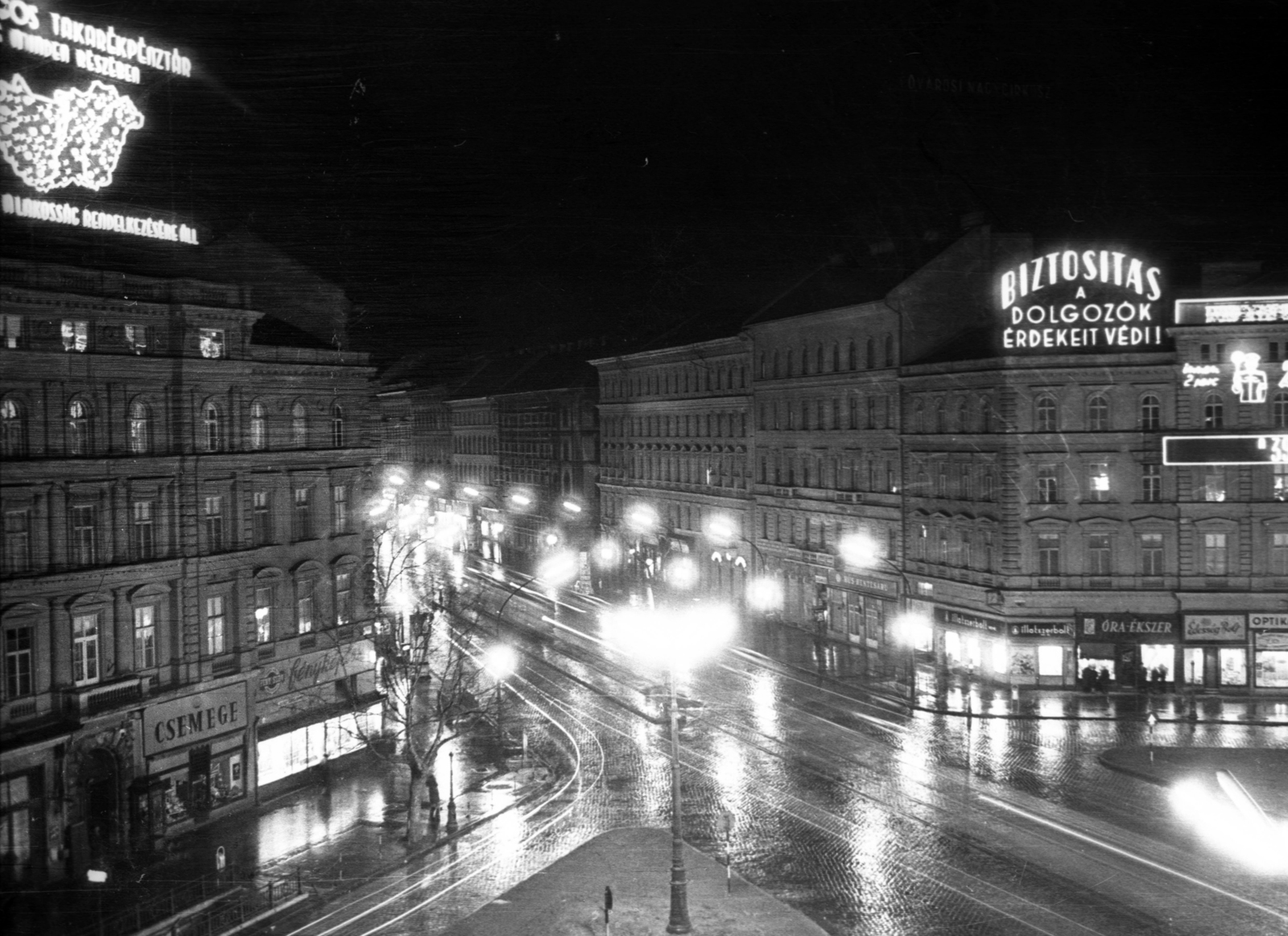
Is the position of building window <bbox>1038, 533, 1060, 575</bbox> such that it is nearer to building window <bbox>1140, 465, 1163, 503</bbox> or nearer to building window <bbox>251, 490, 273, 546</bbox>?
building window <bbox>1140, 465, 1163, 503</bbox>

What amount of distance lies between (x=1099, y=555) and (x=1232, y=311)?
10924 millimetres

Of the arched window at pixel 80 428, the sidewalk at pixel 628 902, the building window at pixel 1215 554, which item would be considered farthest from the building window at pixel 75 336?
the building window at pixel 1215 554

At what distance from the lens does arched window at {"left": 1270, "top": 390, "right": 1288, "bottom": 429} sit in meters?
45.0

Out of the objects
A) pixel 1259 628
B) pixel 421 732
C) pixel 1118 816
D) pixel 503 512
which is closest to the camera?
pixel 1118 816

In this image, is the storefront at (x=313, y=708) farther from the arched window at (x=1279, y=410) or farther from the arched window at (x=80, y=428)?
the arched window at (x=1279, y=410)

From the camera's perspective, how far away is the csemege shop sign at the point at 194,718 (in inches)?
1228

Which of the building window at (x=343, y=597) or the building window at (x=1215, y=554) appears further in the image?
the building window at (x=1215, y=554)

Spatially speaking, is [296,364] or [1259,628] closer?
[296,364]

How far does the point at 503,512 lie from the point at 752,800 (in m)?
70.7

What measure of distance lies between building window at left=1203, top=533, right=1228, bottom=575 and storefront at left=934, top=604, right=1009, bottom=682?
8280 millimetres

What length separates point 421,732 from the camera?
40.6 meters

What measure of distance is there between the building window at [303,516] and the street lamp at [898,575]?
24.9 m

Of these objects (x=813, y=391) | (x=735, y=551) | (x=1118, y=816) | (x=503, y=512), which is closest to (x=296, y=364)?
(x=1118, y=816)

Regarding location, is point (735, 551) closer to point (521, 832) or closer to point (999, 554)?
point (999, 554)
